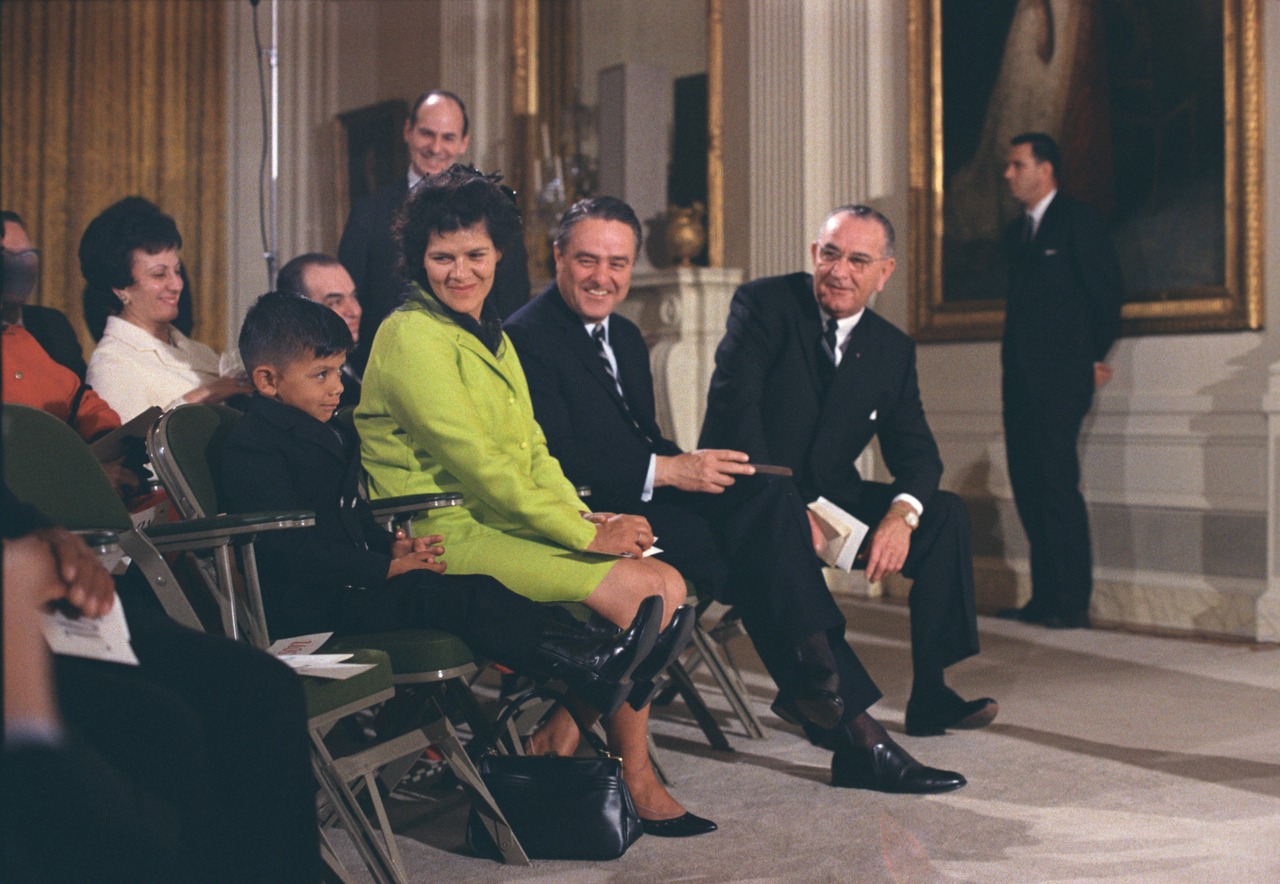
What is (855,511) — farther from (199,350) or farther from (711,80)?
(711,80)

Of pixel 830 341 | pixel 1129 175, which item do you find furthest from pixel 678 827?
pixel 1129 175

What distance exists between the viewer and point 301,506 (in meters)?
2.56

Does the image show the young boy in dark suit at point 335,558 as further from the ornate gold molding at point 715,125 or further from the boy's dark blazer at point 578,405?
the ornate gold molding at point 715,125

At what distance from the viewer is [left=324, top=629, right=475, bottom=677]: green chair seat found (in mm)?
2301

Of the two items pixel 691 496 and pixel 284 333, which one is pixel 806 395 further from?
pixel 284 333

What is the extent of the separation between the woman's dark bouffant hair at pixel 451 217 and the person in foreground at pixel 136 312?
26.4 inches

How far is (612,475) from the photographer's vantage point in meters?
3.15

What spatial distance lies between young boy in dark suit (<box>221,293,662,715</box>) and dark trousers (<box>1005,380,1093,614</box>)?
286cm

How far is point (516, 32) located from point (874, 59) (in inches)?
85.4

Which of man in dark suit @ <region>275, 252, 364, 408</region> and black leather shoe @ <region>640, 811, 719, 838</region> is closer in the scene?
black leather shoe @ <region>640, 811, 719, 838</region>

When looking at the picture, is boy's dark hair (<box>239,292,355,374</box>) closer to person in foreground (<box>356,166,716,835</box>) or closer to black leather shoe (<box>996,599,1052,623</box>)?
person in foreground (<box>356,166,716,835</box>)

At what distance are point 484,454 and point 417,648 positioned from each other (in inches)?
17.0

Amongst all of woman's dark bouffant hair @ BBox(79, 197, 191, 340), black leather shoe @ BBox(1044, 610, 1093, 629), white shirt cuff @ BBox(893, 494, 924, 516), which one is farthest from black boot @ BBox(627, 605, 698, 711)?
black leather shoe @ BBox(1044, 610, 1093, 629)

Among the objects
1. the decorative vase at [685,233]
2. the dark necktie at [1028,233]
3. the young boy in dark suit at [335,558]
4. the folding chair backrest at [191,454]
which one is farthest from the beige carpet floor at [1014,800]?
the decorative vase at [685,233]
